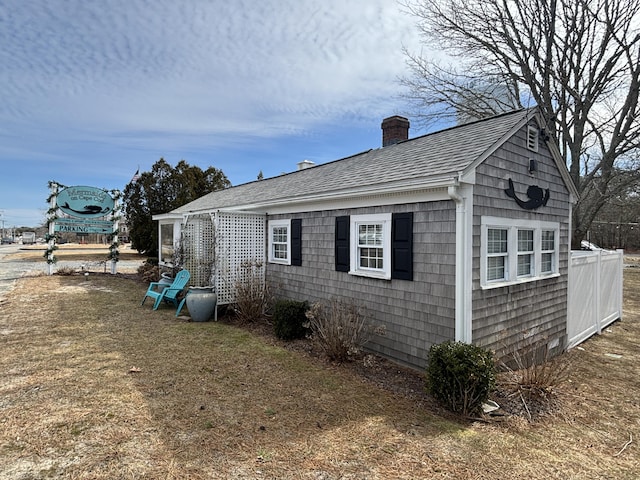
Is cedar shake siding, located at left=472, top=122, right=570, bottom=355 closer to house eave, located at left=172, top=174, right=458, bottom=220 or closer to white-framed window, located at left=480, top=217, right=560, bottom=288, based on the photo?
white-framed window, located at left=480, top=217, right=560, bottom=288

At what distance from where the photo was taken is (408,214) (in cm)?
533

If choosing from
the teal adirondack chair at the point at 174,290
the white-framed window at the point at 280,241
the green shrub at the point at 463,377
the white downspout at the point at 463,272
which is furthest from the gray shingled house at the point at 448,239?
the teal adirondack chair at the point at 174,290

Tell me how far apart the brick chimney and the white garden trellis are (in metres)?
3.95

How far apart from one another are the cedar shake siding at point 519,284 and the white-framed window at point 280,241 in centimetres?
431

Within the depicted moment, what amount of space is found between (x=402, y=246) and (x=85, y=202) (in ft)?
49.8

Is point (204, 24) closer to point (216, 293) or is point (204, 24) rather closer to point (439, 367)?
point (216, 293)

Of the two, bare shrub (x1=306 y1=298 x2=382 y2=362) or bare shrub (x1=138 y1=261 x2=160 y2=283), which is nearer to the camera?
bare shrub (x1=306 y1=298 x2=382 y2=362)

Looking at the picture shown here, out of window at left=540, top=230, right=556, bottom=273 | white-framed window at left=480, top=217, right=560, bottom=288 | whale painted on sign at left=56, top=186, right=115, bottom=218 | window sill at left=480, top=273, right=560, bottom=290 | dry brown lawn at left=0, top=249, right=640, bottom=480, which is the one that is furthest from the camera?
whale painted on sign at left=56, top=186, right=115, bottom=218

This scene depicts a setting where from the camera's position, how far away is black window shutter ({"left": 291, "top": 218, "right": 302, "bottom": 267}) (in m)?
7.64

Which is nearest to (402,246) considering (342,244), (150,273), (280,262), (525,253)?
(342,244)

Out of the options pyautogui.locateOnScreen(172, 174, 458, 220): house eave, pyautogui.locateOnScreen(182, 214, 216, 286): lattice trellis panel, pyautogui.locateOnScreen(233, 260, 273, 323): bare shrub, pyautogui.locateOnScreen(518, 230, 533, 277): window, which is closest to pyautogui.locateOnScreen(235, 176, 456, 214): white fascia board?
pyautogui.locateOnScreen(172, 174, 458, 220): house eave

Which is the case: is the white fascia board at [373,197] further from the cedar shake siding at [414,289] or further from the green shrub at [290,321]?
the green shrub at [290,321]

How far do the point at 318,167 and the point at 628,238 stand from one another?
3995 centimetres

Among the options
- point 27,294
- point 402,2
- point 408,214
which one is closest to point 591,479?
point 408,214
